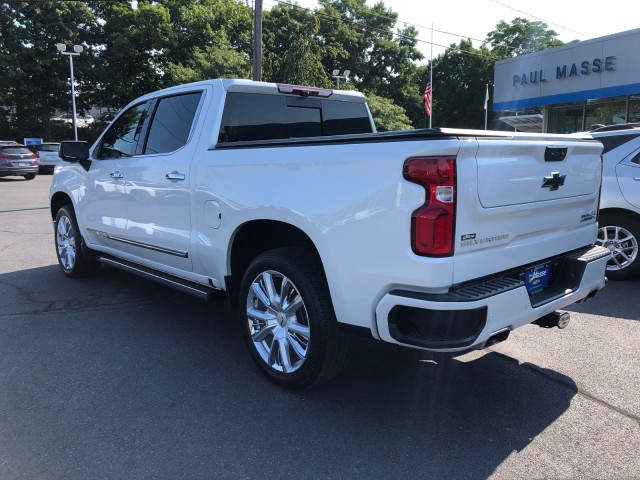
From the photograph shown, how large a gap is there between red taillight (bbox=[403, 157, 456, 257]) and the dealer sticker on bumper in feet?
2.71

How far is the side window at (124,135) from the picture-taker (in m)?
4.96

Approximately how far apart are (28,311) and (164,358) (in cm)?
198

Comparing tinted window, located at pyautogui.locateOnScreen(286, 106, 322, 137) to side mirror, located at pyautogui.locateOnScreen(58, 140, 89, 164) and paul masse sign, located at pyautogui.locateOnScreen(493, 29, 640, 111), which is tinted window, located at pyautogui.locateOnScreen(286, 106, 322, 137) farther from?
paul masse sign, located at pyautogui.locateOnScreen(493, 29, 640, 111)

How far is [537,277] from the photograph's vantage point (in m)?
3.25

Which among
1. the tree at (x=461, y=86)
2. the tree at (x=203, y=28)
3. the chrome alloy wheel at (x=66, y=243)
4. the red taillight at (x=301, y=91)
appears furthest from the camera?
the tree at (x=461, y=86)

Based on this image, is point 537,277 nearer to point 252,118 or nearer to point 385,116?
point 252,118

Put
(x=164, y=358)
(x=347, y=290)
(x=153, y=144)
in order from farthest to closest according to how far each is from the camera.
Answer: (x=153, y=144) → (x=164, y=358) → (x=347, y=290)

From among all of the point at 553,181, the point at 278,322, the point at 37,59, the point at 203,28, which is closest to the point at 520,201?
the point at 553,181

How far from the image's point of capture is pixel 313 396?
3.44m

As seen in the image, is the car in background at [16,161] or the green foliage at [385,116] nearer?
the car in background at [16,161]

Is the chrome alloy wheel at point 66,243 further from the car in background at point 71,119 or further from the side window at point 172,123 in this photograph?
the car in background at point 71,119

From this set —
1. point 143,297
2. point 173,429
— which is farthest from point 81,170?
point 173,429

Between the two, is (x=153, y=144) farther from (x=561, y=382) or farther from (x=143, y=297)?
(x=561, y=382)

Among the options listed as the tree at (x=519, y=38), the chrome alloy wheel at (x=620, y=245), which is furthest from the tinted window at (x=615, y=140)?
the tree at (x=519, y=38)
